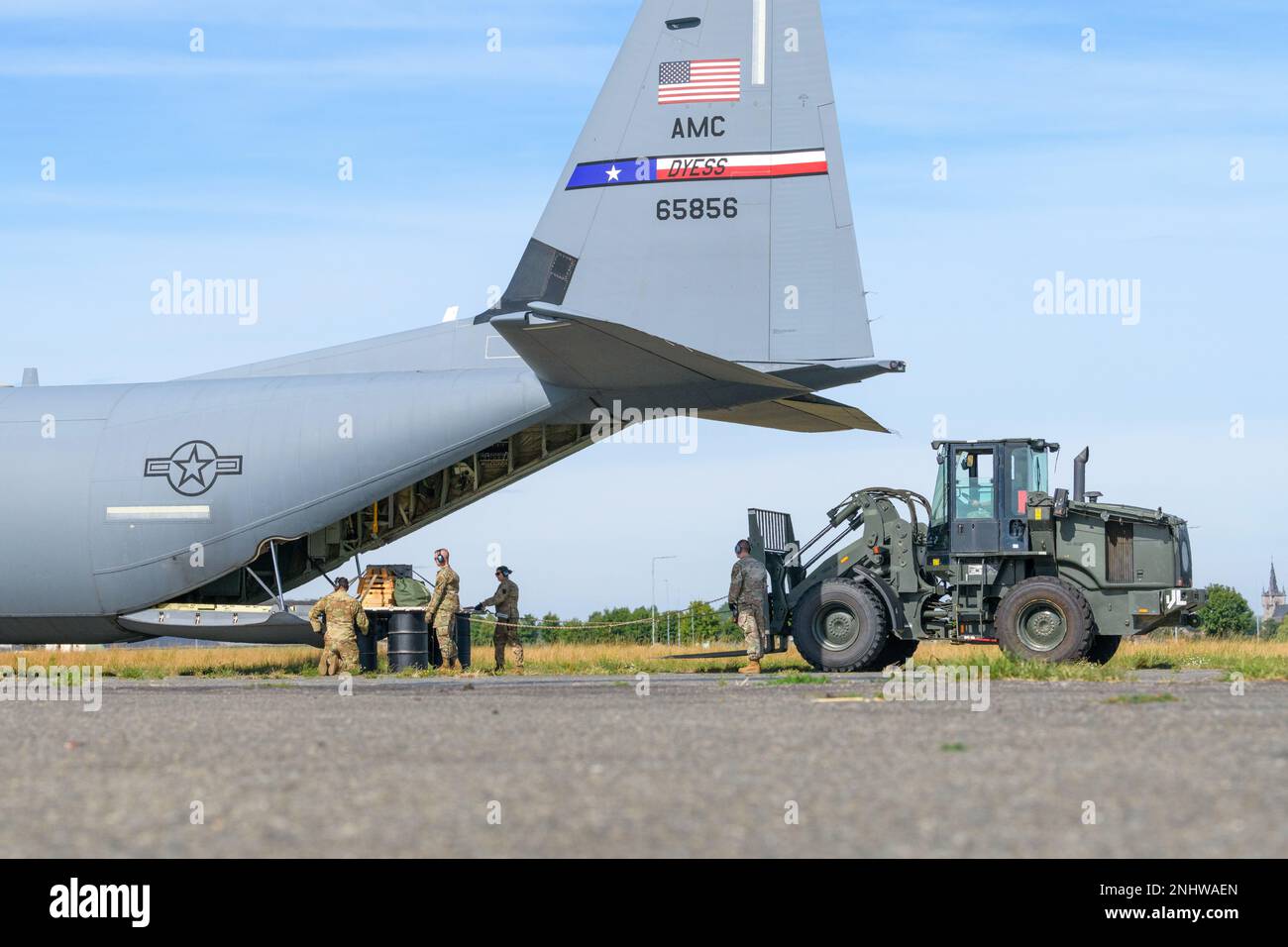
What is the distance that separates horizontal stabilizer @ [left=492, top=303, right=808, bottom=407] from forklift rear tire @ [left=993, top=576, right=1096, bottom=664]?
3.71 metres

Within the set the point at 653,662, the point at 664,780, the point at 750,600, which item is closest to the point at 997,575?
the point at 750,600

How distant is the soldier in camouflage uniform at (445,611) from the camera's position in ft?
64.8

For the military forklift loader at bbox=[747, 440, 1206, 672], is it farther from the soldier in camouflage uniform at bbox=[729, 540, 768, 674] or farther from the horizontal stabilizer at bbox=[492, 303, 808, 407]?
the horizontal stabilizer at bbox=[492, 303, 808, 407]

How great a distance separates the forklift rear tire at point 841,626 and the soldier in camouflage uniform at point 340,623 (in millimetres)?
5651

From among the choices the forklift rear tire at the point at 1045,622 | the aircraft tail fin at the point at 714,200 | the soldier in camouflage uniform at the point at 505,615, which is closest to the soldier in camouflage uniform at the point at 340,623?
the soldier in camouflage uniform at the point at 505,615

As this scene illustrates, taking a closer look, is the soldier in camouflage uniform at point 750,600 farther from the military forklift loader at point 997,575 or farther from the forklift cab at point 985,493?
the forklift cab at point 985,493

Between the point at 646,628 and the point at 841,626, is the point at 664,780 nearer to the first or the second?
the point at 841,626

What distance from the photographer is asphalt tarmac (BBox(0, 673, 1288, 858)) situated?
5543mm

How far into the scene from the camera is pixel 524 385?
18266 mm

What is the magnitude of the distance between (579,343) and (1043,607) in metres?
6.48

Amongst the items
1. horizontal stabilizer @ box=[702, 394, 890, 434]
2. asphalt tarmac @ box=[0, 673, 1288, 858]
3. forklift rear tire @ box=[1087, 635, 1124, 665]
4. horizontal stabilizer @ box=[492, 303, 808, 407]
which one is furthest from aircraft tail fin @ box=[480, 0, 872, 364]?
asphalt tarmac @ box=[0, 673, 1288, 858]
